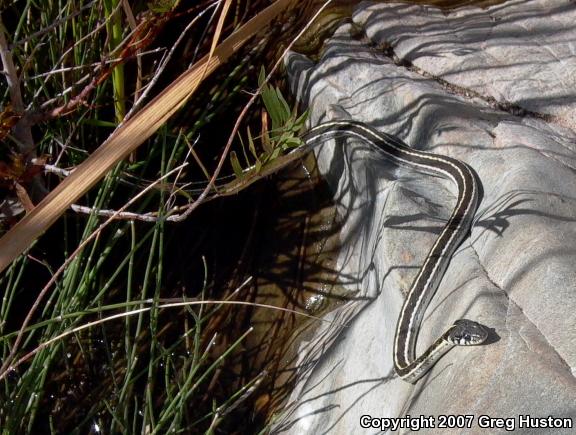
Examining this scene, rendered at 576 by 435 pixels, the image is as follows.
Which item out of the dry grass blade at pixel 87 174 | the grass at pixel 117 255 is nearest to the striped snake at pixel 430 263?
the grass at pixel 117 255

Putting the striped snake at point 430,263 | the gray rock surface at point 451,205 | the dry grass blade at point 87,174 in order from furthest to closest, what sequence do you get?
the striped snake at point 430,263 → the gray rock surface at point 451,205 → the dry grass blade at point 87,174

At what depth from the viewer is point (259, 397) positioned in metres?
3.18

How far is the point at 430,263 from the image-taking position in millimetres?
2707

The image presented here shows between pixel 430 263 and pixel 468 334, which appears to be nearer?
pixel 468 334

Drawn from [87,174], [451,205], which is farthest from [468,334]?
[87,174]

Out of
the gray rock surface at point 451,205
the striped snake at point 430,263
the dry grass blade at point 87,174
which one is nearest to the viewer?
the dry grass blade at point 87,174

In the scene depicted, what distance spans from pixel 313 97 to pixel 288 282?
102 cm

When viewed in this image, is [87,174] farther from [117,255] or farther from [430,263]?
[117,255]

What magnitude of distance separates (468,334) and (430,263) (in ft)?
1.85

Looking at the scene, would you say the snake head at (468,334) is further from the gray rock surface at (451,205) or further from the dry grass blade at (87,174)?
the dry grass blade at (87,174)

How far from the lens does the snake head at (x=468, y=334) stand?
216 cm

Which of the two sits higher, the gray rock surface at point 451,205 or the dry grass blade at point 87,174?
the dry grass blade at point 87,174

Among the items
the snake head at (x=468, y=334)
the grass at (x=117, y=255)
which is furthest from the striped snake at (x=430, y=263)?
the grass at (x=117, y=255)

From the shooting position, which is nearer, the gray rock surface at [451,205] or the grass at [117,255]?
the gray rock surface at [451,205]
